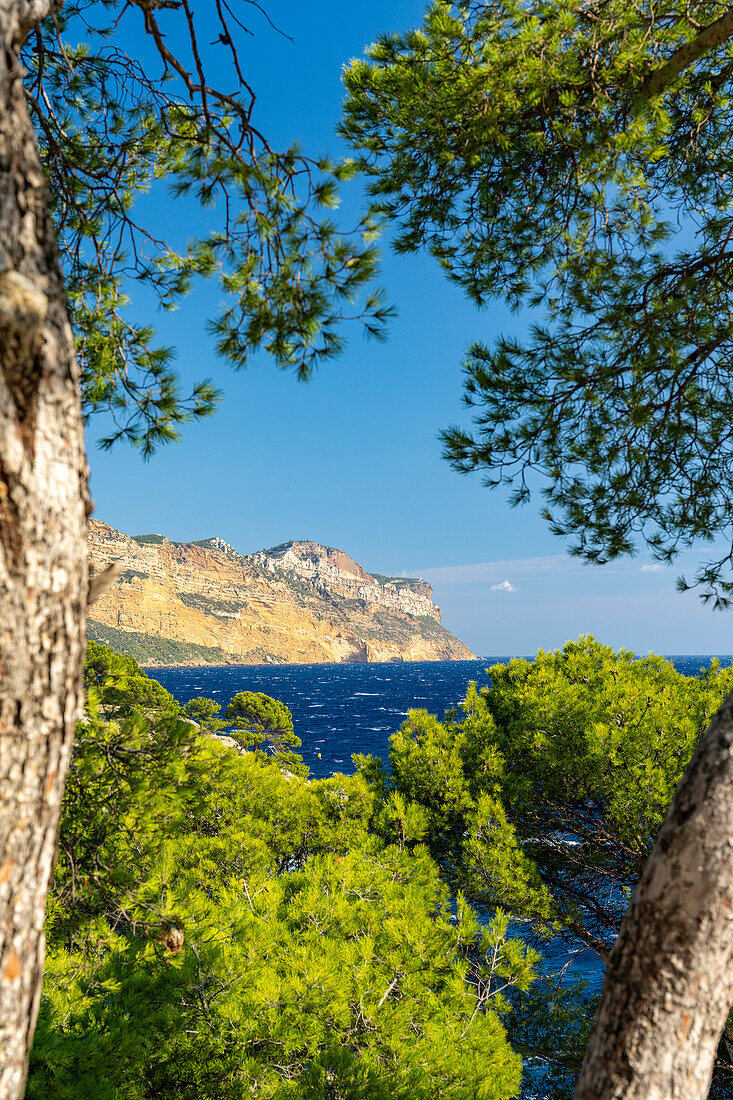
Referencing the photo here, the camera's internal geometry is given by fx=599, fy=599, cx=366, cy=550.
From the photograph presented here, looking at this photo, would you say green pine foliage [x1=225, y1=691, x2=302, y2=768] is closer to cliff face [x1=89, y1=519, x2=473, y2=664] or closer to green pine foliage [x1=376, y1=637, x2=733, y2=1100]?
green pine foliage [x1=376, y1=637, x2=733, y2=1100]

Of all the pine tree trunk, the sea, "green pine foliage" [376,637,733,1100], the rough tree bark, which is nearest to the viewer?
the rough tree bark

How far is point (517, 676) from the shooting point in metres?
7.39

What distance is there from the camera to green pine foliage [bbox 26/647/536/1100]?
9.25 feet

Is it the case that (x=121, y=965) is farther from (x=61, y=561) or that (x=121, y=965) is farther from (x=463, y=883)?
(x=463, y=883)

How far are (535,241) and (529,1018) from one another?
24.4 ft

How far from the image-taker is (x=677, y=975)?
146 centimetres

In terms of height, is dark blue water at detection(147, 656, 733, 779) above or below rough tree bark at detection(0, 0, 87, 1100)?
below

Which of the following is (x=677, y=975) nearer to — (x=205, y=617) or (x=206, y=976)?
(x=206, y=976)

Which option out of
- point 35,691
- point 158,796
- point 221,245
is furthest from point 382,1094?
point 221,245

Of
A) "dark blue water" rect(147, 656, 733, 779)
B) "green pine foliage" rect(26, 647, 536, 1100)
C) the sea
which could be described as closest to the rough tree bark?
"green pine foliage" rect(26, 647, 536, 1100)

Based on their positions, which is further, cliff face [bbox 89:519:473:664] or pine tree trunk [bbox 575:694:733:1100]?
cliff face [bbox 89:519:473:664]

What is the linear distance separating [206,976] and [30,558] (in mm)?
3165

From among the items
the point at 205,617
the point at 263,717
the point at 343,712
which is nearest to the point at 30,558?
the point at 263,717

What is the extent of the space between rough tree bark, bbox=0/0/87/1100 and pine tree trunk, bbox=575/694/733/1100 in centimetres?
135
